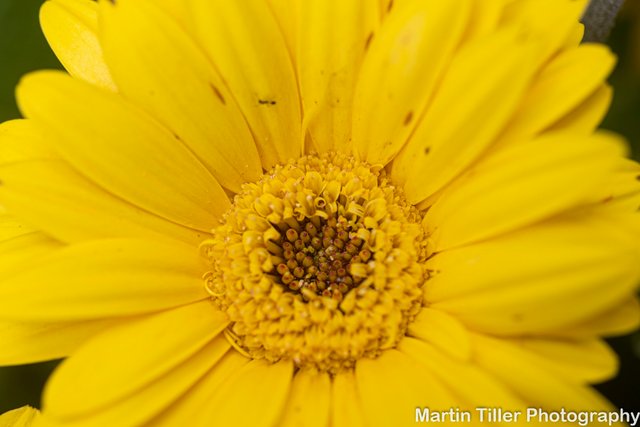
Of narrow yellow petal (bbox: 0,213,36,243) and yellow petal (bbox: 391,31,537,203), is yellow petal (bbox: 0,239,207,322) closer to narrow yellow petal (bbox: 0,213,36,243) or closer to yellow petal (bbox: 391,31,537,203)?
narrow yellow petal (bbox: 0,213,36,243)

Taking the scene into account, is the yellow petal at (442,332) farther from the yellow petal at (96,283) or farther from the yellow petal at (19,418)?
the yellow petal at (19,418)

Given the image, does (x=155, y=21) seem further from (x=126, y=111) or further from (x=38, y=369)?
(x=38, y=369)

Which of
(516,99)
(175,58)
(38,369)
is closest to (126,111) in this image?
(175,58)

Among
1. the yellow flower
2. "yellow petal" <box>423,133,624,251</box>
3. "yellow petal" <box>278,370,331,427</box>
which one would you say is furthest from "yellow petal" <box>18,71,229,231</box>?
"yellow petal" <box>423,133,624,251</box>

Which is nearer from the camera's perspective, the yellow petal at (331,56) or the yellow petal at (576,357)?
the yellow petal at (576,357)

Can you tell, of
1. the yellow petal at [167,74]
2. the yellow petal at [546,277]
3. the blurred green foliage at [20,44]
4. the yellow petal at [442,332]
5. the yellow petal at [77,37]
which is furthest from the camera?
the blurred green foliage at [20,44]

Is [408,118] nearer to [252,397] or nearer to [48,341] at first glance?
[252,397]

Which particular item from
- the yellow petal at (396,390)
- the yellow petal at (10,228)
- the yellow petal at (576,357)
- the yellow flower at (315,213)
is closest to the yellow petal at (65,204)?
the yellow flower at (315,213)
